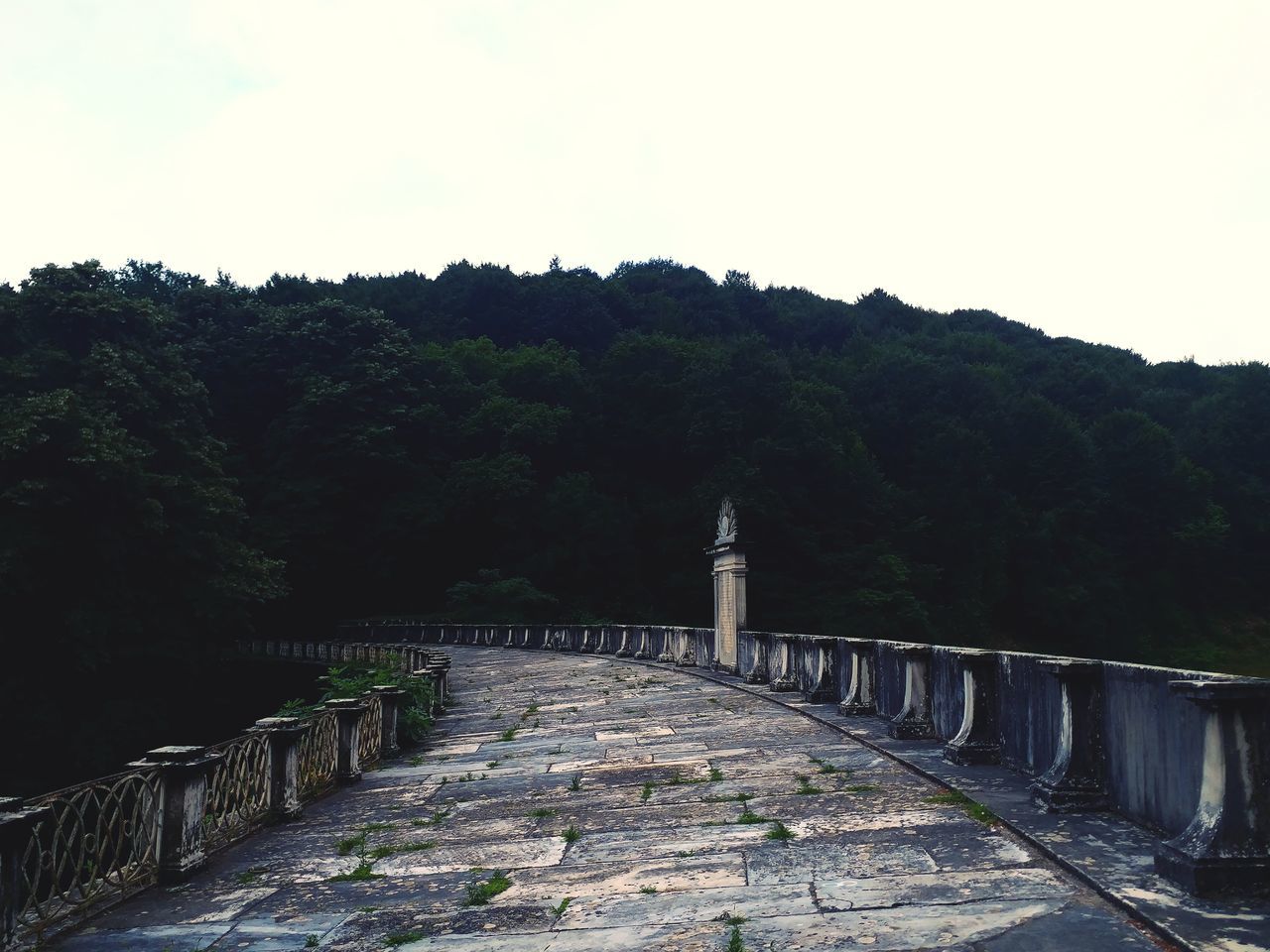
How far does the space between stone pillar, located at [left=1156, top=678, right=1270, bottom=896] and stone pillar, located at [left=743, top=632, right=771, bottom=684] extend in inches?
499

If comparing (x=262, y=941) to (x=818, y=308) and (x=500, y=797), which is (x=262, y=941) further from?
(x=818, y=308)

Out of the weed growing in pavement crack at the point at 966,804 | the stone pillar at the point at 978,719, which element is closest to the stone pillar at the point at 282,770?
the weed growing in pavement crack at the point at 966,804

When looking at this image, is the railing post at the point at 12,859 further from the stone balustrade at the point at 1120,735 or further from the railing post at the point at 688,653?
the railing post at the point at 688,653

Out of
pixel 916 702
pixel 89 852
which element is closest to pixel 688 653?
pixel 916 702

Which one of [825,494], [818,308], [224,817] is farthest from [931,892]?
[818,308]

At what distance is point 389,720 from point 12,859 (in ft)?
22.4

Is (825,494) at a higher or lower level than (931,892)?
higher

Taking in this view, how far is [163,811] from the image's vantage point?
6645 mm

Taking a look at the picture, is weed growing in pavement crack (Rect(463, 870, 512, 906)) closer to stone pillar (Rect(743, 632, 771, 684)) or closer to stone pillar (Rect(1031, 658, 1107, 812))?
stone pillar (Rect(1031, 658, 1107, 812))

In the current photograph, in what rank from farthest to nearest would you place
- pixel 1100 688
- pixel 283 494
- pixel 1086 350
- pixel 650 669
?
pixel 1086 350 → pixel 283 494 → pixel 650 669 → pixel 1100 688

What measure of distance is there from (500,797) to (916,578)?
50252mm

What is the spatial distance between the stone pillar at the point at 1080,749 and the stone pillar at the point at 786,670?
9.41 metres

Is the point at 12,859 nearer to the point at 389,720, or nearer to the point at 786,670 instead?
the point at 389,720

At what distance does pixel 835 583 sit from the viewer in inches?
2154
